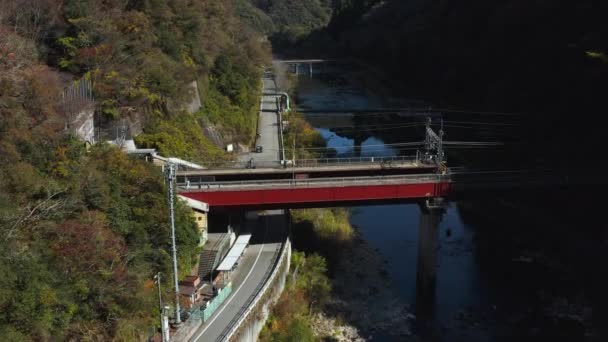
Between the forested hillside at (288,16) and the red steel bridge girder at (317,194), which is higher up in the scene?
the forested hillside at (288,16)

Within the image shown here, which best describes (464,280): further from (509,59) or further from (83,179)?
(509,59)

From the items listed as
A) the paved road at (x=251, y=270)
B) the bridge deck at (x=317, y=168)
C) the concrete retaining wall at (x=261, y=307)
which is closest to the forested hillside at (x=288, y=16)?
the bridge deck at (x=317, y=168)

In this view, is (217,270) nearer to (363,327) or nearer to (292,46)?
(363,327)

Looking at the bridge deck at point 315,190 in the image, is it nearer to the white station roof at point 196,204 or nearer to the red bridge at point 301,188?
the red bridge at point 301,188

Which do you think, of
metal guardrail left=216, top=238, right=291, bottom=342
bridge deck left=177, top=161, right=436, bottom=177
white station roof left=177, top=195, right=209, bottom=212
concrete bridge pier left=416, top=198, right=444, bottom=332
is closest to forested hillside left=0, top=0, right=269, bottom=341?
white station roof left=177, top=195, right=209, bottom=212

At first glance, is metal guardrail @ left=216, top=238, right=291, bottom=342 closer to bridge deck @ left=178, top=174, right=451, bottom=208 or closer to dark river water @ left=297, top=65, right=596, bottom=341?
bridge deck @ left=178, top=174, right=451, bottom=208

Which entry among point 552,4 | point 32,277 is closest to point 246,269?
point 32,277
